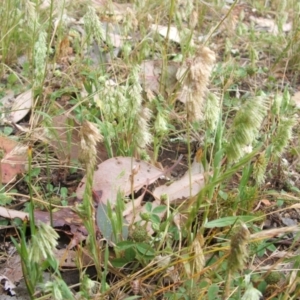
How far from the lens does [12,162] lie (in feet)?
5.12

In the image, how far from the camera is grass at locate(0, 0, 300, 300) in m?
1.18

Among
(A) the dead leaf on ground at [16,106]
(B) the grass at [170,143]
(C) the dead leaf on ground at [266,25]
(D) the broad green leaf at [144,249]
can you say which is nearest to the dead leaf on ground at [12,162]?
(B) the grass at [170,143]

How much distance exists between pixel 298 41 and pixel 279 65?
0.39 ft

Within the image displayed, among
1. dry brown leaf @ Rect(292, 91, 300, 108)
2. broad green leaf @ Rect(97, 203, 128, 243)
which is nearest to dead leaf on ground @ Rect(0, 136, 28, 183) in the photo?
broad green leaf @ Rect(97, 203, 128, 243)

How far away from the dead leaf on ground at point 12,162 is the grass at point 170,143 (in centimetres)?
3

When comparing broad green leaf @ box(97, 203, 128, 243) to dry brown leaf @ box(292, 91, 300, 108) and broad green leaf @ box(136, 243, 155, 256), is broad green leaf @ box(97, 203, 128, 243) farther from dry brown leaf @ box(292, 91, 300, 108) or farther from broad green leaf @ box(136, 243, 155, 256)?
dry brown leaf @ box(292, 91, 300, 108)

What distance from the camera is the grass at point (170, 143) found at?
3.88 ft

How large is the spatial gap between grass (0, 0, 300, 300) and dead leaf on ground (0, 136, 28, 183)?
0.09ft

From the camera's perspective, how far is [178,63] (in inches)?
83.4

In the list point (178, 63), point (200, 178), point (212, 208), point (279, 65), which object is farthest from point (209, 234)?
point (279, 65)

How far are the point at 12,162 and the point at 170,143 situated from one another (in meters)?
0.50

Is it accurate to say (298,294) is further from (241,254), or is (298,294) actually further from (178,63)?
(178,63)

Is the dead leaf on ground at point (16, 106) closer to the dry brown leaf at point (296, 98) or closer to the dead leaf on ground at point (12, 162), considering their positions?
the dead leaf on ground at point (12, 162)

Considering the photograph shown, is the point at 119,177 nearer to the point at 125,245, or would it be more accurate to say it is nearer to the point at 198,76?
the point at 125,245
